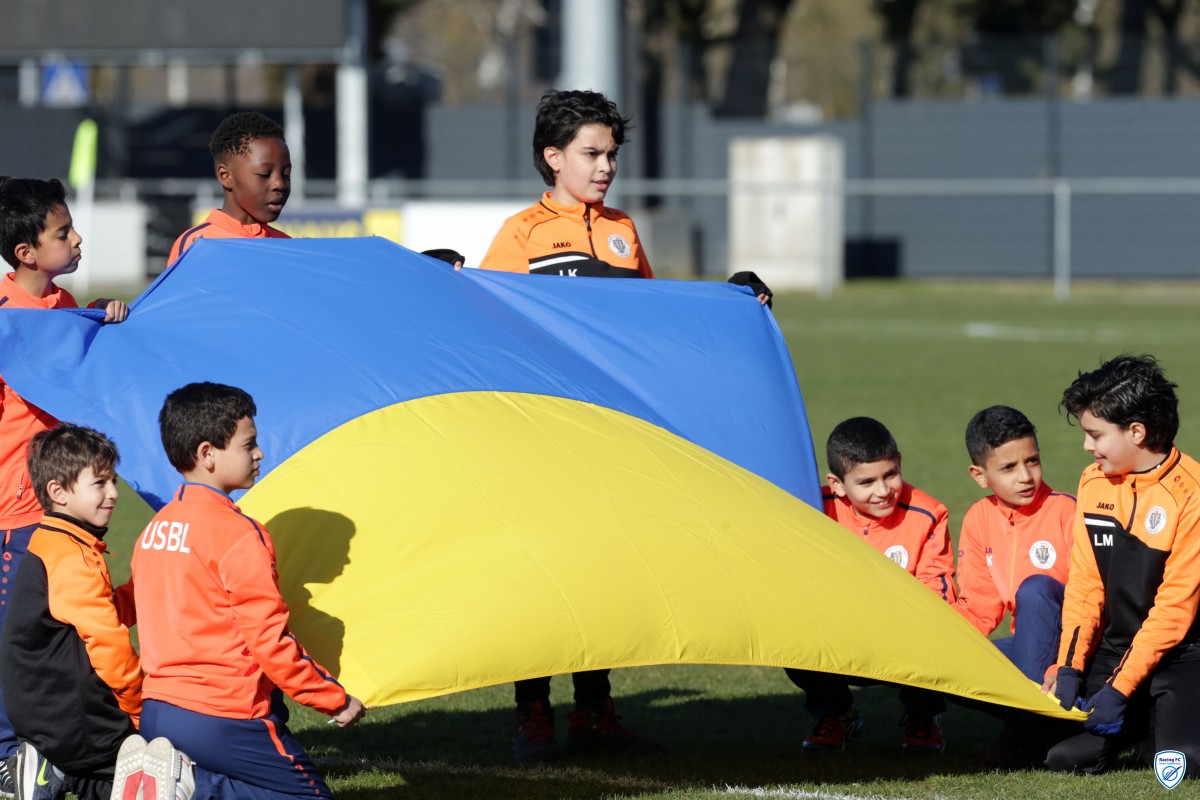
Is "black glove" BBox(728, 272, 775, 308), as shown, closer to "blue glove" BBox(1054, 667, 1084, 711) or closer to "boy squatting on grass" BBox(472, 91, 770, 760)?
"boy squatting on grass" BBox(472, 91, 770, 760)

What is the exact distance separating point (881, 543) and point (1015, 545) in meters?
0.42

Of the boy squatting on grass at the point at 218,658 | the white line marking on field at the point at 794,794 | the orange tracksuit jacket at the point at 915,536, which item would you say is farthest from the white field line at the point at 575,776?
the boy squatting on grass at the point at 218,658

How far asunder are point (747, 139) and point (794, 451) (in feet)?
78.0

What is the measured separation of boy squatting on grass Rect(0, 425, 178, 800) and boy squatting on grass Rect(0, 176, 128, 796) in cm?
50

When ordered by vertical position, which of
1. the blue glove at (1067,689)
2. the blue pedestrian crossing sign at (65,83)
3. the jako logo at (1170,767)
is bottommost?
the jako logo at (1170,767)

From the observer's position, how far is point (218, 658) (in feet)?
13.4

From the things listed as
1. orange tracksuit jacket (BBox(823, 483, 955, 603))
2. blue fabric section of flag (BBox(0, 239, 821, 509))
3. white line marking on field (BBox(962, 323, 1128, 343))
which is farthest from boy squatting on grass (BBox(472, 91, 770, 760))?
white line marking on field (BBox(962, 323, 1128, 343))

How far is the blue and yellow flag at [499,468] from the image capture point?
4.38 m

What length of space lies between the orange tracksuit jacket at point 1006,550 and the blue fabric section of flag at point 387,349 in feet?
1.78

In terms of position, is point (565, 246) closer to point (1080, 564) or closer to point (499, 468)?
point (499, 468)

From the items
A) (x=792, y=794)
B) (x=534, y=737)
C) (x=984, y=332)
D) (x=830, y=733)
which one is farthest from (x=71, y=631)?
(x=984, y=332)

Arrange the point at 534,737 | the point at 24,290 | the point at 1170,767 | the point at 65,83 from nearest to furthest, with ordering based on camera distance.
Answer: the point at 1170,767
the point at 24,290
the point at 534,737
the point at 65,83

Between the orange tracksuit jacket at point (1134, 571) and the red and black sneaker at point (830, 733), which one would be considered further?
the red and black sneaker at point (830, 733)

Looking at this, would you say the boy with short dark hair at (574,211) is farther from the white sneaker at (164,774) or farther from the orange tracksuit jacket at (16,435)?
the white sneaker at (164,774)
